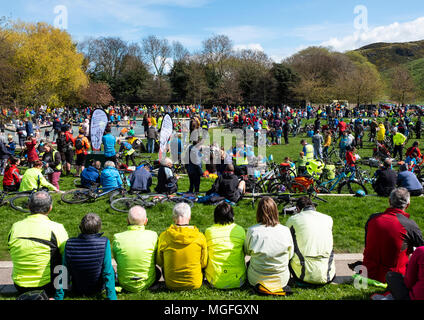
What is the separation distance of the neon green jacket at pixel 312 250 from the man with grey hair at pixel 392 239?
538 mm

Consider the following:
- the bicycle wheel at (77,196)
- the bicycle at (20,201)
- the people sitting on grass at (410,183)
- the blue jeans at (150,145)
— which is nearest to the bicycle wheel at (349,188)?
the people sitting on grass at (410,183)

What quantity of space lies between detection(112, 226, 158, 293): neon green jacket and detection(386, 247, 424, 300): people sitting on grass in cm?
281

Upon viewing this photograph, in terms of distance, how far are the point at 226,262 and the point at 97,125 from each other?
10.3 m

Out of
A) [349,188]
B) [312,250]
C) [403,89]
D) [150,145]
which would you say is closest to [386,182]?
[349,188]

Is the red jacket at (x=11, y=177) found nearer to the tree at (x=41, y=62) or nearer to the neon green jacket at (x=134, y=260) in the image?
the neon green jacket at (x=134, y=260)

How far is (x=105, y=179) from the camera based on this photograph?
360 inches

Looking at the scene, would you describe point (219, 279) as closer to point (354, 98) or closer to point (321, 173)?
point (321, 173)

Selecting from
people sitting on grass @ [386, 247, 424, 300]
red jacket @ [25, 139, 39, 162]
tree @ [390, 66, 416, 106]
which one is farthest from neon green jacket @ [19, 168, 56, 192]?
tree @ [390, 66, 416, 106]

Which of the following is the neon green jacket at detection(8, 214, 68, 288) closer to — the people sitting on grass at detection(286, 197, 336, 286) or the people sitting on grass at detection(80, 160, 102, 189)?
the people sitting on grass at detection(286, 197, 336, 286)

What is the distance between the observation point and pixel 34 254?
4.12 meters

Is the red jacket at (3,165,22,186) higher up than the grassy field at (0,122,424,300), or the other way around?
the red jacket at (3,165,22,186)

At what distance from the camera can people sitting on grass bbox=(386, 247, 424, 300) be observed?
343 cm
